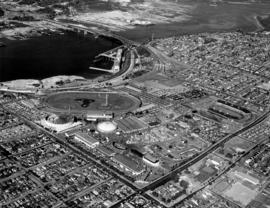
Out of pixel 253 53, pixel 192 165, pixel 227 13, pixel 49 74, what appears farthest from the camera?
pixel 227 13

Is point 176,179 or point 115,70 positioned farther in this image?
point 115,70

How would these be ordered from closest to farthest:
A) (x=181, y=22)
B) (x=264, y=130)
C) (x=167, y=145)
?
1. (x=167, y=145)
2. (x=264, y=130)
3. (x=181, y=22)

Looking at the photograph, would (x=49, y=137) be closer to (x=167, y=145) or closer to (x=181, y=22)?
(x=167, y=145)

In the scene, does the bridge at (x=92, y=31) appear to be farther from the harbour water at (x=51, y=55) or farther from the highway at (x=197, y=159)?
the highway at (x=197, y=159)

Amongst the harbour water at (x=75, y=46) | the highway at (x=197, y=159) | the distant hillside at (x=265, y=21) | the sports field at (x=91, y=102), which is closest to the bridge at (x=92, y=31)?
the harbour water at (x=75, y=46)

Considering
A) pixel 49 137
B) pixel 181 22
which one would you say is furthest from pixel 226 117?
pixel 181 22
